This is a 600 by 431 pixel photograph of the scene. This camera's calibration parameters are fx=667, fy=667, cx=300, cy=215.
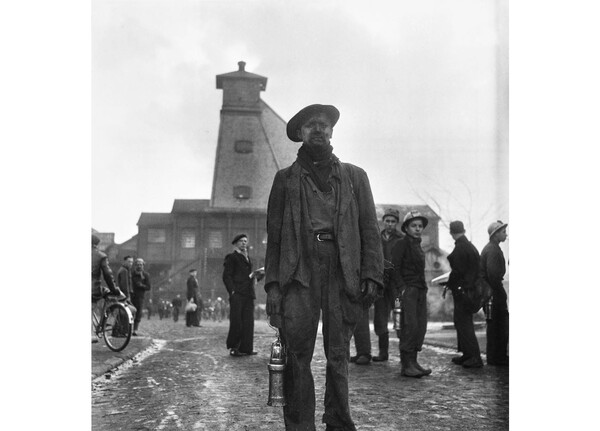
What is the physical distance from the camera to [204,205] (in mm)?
4523

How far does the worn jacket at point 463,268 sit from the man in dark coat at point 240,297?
1.45 metres

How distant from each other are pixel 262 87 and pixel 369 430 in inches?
89.0

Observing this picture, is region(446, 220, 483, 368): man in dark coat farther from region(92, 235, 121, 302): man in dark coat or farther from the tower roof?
region(92, 235, 121, 302): man in dark coat

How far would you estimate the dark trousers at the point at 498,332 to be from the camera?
4.41 metres

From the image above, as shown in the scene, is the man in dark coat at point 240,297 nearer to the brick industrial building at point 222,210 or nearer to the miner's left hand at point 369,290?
the brick industrial building at point 222,210

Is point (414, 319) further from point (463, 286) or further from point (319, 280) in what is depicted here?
point (319, 280)

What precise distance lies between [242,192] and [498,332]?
6.36 ft

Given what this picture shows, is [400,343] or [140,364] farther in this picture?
[400,343]

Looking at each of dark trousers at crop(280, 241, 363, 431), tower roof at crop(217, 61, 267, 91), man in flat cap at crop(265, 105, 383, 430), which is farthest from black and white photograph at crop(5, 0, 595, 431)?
dark trousers at crop(280, 241, 363, 431)

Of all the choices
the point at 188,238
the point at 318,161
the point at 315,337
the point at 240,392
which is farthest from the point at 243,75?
the point at 240,392

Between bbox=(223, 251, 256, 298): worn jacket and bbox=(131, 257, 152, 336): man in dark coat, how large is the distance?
58cm

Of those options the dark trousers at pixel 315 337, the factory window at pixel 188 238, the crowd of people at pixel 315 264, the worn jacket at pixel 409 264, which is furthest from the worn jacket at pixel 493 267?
the factory window at pixel 188 238
